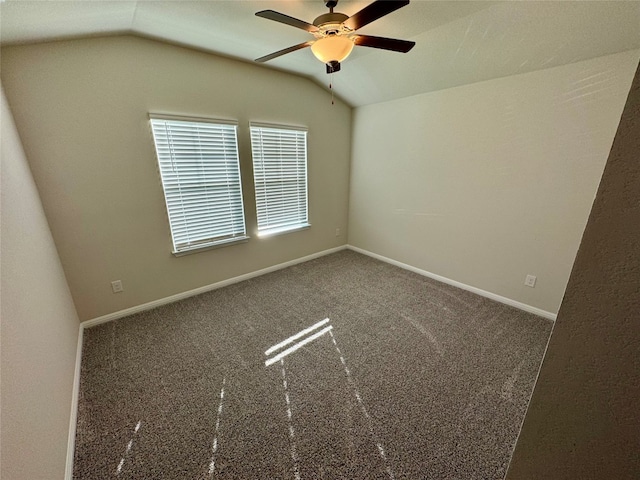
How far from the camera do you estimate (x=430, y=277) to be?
132 inches

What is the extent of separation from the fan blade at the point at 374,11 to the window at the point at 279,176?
1.71 metres

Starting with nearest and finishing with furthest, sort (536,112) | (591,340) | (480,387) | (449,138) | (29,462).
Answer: (591,340) < (29,462) < (480,387) < (536,112) < (449,138)

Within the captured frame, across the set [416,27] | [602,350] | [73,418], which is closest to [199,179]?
[73,418]

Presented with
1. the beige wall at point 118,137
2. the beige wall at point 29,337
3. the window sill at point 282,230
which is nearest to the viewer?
the beige wall at point 29,337

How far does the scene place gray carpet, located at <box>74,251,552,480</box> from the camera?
51.8 inches

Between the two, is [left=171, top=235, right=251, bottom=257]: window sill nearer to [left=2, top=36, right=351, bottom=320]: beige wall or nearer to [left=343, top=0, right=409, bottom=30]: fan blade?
[left=2, top=36, right=351, bottom=320]: beige wall

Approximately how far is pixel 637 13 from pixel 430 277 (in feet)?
8.71

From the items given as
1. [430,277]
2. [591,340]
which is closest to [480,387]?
[591,340]

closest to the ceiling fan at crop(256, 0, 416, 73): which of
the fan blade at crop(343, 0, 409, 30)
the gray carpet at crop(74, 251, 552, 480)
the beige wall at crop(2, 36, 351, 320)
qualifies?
the fan blade at crop(343, 0, 409, 30)

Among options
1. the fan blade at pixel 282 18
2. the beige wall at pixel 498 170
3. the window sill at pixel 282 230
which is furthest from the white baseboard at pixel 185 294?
the fan blade at pixel 282 18

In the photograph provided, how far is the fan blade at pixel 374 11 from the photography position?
1216 millimetres

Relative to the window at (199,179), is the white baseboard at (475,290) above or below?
below

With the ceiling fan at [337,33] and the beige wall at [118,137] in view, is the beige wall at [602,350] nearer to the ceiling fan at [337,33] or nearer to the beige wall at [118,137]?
the ceiling fan at [337,33]

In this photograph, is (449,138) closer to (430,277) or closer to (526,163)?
(526,163)
